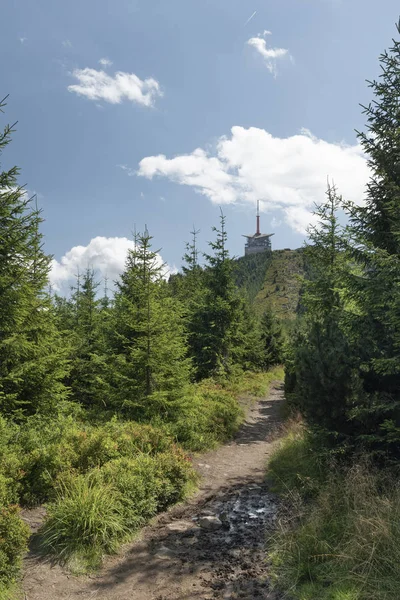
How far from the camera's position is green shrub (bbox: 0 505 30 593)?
15.1ft

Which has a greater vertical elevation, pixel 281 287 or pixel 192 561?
pixel 281 287

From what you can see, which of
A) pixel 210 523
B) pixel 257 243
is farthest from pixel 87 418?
pixel 257 243

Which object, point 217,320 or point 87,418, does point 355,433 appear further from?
point 217,320

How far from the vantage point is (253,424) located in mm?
16359

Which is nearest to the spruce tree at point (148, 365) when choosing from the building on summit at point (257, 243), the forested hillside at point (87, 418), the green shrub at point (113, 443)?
the forested hillside at point (87, 418)

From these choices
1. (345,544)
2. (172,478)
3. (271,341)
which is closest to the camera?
(345,544)

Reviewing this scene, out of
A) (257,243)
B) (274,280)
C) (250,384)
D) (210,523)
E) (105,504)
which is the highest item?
(257,243)

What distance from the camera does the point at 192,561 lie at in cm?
566

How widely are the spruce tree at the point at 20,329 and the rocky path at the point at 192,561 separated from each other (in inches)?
210

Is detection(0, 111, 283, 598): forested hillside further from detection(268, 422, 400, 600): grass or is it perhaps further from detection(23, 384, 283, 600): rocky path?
detection(268, 422, 400, 600): grass

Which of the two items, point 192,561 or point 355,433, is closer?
point 192,561

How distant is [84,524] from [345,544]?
3.80 metres

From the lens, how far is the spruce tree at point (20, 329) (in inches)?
388

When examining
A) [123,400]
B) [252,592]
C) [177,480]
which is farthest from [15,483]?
[123,400]
